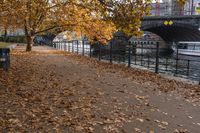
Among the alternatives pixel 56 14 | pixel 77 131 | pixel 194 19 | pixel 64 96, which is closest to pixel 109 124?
pixel 77 131

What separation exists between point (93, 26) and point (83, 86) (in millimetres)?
17740

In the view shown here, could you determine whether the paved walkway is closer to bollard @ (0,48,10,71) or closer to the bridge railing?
bollard @ (0,48,10,71)

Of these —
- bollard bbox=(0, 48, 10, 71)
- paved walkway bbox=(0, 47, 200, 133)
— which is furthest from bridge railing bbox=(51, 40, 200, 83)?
bollard bbox=(0, 48, 10, 71)

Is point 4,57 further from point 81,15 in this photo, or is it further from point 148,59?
point 81,15

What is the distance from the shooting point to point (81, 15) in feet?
93.4

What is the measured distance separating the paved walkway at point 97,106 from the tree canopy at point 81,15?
6.42 feet

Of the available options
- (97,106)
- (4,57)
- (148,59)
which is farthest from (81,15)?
(97,106)

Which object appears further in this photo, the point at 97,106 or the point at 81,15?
the point at 81,15

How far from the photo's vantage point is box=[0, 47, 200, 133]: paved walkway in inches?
232

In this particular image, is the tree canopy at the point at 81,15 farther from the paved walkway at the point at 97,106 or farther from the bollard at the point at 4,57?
the bollard at the point at 4,57

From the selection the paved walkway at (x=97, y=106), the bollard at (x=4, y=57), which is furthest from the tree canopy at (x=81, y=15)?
the bollard at (x=4, y=57)

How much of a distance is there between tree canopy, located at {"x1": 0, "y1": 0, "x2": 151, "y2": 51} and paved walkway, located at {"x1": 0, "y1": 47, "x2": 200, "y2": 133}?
1.96 meters

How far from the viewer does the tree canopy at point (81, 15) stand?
10188 mm

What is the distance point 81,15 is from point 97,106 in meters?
21.6
